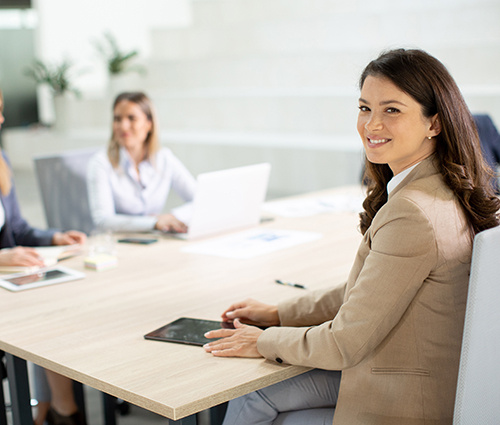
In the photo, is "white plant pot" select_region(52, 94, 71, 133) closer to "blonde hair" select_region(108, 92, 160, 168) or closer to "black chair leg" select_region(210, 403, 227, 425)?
"blonde hair" select_region(108, 92, 160, 168)

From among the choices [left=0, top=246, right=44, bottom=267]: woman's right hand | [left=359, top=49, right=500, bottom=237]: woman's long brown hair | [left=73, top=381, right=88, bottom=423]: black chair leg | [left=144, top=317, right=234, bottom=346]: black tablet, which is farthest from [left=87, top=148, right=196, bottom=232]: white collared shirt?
[left=359, top=49, right=500, bottom=237]: woman's long brown hair

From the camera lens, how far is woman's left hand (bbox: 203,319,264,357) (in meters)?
1.52

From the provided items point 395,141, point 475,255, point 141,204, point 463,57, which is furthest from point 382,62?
point 463,57

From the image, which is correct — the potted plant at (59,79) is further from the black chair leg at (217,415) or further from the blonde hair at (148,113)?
the black chair leg at (217,415)

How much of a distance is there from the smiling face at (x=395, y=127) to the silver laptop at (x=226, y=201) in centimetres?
103

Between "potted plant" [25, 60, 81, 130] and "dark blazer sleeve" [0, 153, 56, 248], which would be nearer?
"dark blazer sleeve" [0, 153, 56, 248]

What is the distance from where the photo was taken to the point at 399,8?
6.25 meters

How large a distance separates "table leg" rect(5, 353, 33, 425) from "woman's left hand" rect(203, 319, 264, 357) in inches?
19.1

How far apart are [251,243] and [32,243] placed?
0.85 m

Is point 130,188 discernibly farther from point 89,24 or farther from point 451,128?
point 89,24

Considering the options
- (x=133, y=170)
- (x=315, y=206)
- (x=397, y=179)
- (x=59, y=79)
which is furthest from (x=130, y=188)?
(x=59, y=79)

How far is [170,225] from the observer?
272cm

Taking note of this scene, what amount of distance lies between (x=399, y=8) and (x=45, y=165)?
420 centimetres

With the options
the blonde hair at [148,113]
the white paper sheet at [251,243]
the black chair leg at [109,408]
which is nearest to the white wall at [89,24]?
the blonde hair at [148,113]
